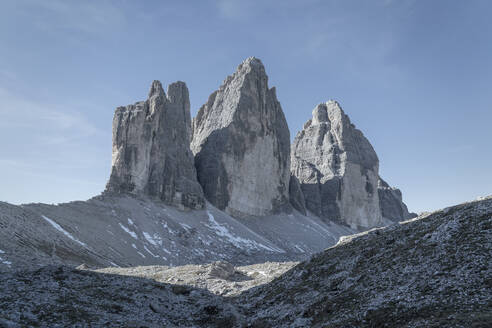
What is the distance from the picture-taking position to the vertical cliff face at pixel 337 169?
500ft

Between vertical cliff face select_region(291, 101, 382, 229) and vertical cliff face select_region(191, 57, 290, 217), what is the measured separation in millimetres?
22756

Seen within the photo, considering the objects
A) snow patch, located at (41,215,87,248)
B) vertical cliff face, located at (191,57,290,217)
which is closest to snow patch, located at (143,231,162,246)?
snow patch, located at (41,215,87,248)

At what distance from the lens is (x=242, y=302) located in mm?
27703

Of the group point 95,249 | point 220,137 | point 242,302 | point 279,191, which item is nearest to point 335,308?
point 242,302

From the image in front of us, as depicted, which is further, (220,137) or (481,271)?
(220,137)

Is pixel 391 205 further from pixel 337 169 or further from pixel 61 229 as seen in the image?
pixel 61 229

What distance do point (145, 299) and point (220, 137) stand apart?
310 feet

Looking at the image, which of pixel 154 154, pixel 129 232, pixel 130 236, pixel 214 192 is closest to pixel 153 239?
pixel 129 232

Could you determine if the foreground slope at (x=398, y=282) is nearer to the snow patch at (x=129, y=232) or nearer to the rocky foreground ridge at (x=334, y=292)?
the rocky foreground ridge at (x=334, y=292)

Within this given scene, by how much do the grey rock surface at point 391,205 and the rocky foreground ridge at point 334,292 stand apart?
168 metres

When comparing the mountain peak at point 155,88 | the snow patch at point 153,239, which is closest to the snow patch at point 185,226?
the snow patch at point 153,239

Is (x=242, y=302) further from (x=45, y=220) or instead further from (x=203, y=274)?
(x=45, y=220)

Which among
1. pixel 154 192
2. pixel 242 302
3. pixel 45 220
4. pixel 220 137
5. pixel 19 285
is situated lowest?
pixel 242 302

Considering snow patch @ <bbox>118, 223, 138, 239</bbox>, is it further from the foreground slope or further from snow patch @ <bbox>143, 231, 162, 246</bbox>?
the foreground slope
